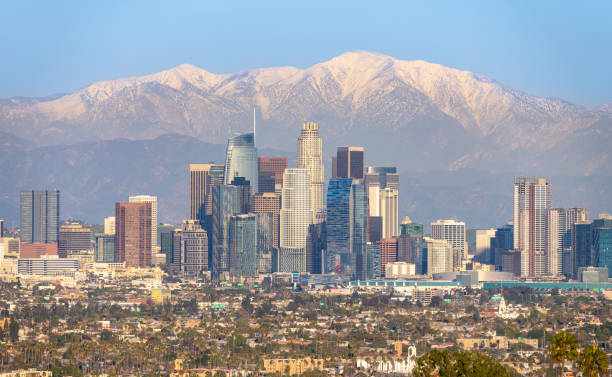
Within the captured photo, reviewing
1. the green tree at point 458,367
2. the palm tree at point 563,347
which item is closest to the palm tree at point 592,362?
the palm tree at point 563,347

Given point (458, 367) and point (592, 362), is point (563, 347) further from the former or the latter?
point (458, 367)

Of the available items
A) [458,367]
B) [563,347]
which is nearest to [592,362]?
[563,347]

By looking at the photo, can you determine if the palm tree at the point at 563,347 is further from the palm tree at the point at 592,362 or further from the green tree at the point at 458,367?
the green tree at the point at 458,367

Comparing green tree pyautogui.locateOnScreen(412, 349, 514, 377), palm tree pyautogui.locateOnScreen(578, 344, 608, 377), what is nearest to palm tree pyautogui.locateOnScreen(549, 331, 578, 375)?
palm tree pyautogui.locateOnScreen(578, 344, 608, 377)

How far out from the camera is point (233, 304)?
17275 centimetres

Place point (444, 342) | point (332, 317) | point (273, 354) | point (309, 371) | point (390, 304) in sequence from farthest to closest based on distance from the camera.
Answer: point (390, 304), point (332, 317), point (444, 342), point (273, 354), point (309, 371)

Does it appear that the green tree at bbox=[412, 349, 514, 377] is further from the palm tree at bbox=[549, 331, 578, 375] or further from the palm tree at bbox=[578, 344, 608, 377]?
the palm tree at bbox=[578, 344, 608, 377]

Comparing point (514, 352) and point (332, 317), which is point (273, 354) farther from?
point (332, 317)

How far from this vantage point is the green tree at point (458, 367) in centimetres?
7819

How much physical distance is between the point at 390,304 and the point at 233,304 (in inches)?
603

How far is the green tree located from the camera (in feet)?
257

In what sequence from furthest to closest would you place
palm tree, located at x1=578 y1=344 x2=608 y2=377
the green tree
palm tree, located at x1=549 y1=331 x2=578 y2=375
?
palm tree, located at x1=578 y1=344 x2=608 y2=377, palm tree, located at x1=549 y1=331 x2=578 y2=375, the green tree

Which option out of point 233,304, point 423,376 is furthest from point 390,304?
point 423,376

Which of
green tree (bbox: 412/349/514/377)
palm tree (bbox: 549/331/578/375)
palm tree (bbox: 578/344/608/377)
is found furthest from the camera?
palm tree (bbox: 578/344/608/377)
